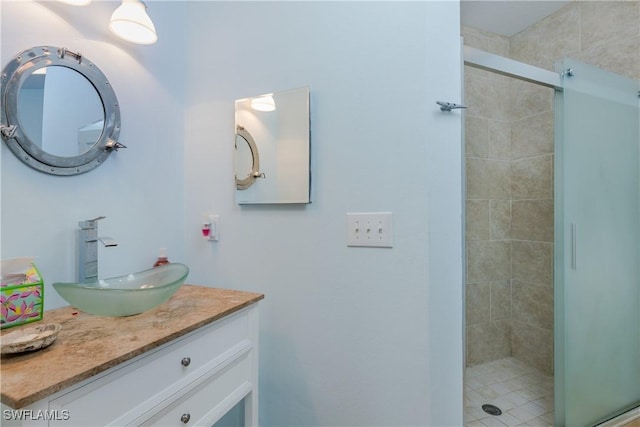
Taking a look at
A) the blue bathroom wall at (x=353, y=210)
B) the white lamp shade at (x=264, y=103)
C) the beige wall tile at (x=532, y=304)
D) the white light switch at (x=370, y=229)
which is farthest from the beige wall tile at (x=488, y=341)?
the white lamp shade at (x=264, y=103)

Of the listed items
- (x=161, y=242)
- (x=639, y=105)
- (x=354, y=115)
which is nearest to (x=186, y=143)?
(x=161, y=242)

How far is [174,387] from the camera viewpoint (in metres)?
0.76

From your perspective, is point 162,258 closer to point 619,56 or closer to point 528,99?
point 528,99

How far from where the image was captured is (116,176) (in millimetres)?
1172

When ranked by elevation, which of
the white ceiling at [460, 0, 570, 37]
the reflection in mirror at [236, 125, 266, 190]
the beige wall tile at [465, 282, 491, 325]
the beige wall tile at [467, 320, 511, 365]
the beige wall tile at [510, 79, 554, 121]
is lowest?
the beige wall tile at [467, 320, 511, 365]

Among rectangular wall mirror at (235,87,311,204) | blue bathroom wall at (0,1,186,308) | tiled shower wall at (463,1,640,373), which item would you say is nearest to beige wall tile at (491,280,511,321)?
tiled shower wall at (463,1,640,373)

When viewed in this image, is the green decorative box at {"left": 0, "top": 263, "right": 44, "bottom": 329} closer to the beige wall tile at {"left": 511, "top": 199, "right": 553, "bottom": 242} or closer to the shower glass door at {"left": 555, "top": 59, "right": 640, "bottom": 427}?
the shower glass door at {"left": 555, "top": 59, "right": 640, "bottom": 427}

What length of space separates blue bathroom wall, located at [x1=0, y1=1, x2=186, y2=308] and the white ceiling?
178 cm

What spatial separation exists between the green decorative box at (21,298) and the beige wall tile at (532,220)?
2.58m

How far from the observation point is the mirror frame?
0.89m

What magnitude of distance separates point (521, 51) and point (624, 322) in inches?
73.9

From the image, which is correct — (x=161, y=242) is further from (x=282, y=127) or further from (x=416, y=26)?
(x=416, y=26)

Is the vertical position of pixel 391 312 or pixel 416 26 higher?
pixel 416 26

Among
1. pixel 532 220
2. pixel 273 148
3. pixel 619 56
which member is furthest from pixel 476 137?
pixel 273 148
